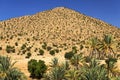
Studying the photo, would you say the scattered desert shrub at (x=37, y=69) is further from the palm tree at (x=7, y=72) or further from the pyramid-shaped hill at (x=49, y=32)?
the pyramid-shaped hill at (x=49, y=32)

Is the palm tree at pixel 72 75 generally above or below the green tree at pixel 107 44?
below

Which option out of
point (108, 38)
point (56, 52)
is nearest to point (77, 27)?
point (56, 52)

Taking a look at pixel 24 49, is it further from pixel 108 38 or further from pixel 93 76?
pixel 93 76

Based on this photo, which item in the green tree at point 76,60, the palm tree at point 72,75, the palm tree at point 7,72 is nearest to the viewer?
the palm tree at point 7,72

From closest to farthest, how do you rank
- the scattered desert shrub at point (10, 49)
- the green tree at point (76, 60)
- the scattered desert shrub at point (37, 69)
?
the green tree at point (76, 60), the scattered desert shrub at point (37, 69), the scattered desert shrub at point (10, 49)

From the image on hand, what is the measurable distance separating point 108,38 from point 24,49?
5201 centimetres

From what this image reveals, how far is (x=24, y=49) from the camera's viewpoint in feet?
486

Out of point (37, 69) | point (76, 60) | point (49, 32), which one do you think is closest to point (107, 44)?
point (76, 60)

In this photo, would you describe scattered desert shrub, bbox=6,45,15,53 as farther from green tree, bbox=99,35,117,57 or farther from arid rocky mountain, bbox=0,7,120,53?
green tree, bbox=99,35,117,57

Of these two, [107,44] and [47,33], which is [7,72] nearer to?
[107,44]

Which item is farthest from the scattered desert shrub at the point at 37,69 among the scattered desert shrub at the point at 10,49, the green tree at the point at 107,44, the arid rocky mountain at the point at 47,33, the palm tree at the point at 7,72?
the arid rocky mountain at the point at 47,33

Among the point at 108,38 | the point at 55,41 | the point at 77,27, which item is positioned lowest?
the point at 108,38

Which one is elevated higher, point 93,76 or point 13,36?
point 13,36

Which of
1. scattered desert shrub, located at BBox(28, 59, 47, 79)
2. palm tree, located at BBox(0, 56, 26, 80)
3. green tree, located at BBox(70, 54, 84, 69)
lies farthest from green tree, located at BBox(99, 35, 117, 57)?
palm tree, located at BBox(0, 56, 26, 80)
